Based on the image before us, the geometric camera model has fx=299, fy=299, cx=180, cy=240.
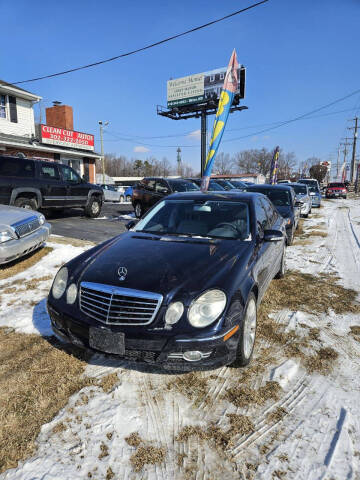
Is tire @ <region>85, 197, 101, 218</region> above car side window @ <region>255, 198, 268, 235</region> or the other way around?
the other way around

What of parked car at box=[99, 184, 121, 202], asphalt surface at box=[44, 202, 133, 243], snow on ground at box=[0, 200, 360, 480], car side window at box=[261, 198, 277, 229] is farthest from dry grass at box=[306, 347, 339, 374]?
parked car at box=[99, 184, 121, 202]

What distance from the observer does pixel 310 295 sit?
4531mm

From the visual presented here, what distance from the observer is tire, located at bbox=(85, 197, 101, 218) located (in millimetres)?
11105

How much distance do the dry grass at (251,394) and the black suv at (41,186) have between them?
795cm

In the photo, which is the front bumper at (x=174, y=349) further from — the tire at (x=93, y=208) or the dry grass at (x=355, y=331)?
the tire at (x=93, y=208)

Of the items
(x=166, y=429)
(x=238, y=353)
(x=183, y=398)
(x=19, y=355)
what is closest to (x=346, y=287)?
(x=238, y=353)

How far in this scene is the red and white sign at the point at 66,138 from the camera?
64.8 ft

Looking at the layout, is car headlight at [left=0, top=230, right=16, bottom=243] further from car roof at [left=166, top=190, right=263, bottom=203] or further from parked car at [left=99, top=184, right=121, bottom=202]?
parked car at [left=99, top=184, right=121, bottom=202]

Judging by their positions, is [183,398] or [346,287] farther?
[346,287]

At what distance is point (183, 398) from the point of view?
2379 millimetres

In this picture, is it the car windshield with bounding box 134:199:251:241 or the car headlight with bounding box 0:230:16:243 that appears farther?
the car headlight with bounding box 0:230:16:243

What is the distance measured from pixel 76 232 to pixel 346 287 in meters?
6.70

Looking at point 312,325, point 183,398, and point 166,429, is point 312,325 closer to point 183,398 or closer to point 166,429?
point 183,398

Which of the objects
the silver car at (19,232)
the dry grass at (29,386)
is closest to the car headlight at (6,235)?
the silver car at (19,232)
